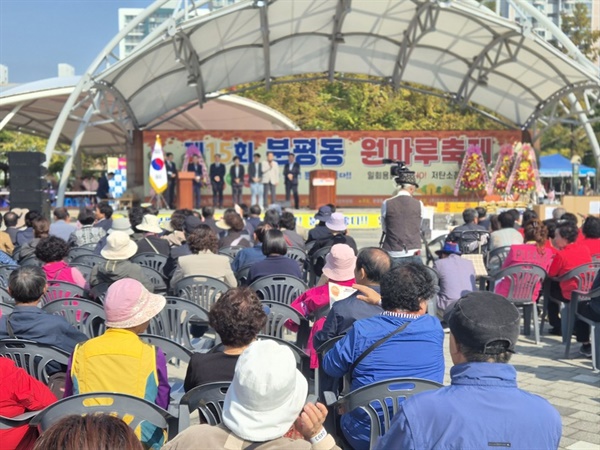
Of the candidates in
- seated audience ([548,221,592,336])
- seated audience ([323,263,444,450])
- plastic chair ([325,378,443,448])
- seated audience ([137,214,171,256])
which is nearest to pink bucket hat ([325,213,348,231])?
seated audience ([137,214,171,256])

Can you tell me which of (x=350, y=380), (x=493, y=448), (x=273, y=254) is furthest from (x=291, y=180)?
(x=493, y=448)

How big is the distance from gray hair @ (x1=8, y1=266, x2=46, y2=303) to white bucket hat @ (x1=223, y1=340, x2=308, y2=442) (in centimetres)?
246

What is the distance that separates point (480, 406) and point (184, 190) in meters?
18.5

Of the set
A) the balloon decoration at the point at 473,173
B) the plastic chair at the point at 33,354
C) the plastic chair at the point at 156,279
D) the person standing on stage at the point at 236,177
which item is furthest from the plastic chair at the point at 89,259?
the balloon decoration at the point at 473,173

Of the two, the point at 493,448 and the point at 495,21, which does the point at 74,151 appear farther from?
the point at 493,448

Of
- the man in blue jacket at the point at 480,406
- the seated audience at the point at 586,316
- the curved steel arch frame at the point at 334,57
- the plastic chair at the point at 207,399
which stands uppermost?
the curved steel arch frame at the point at 334,57

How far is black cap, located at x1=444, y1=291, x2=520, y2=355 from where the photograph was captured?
2085 mm

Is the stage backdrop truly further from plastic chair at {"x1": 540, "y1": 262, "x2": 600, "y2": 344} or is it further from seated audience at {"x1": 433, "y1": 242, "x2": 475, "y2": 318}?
plastic chair at {"x1": 540, "y1": 262, "x2": 600, "y2": 344}

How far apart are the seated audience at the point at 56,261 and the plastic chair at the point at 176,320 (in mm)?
1148

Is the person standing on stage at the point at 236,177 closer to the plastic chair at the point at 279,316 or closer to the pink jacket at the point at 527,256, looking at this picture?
the pink jacket at the point at 527,256

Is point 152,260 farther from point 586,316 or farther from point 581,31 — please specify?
point 581,31

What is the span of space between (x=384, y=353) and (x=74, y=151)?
630 inches

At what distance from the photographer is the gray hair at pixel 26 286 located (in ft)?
13.3

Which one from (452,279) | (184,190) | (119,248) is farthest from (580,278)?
(184,190)
